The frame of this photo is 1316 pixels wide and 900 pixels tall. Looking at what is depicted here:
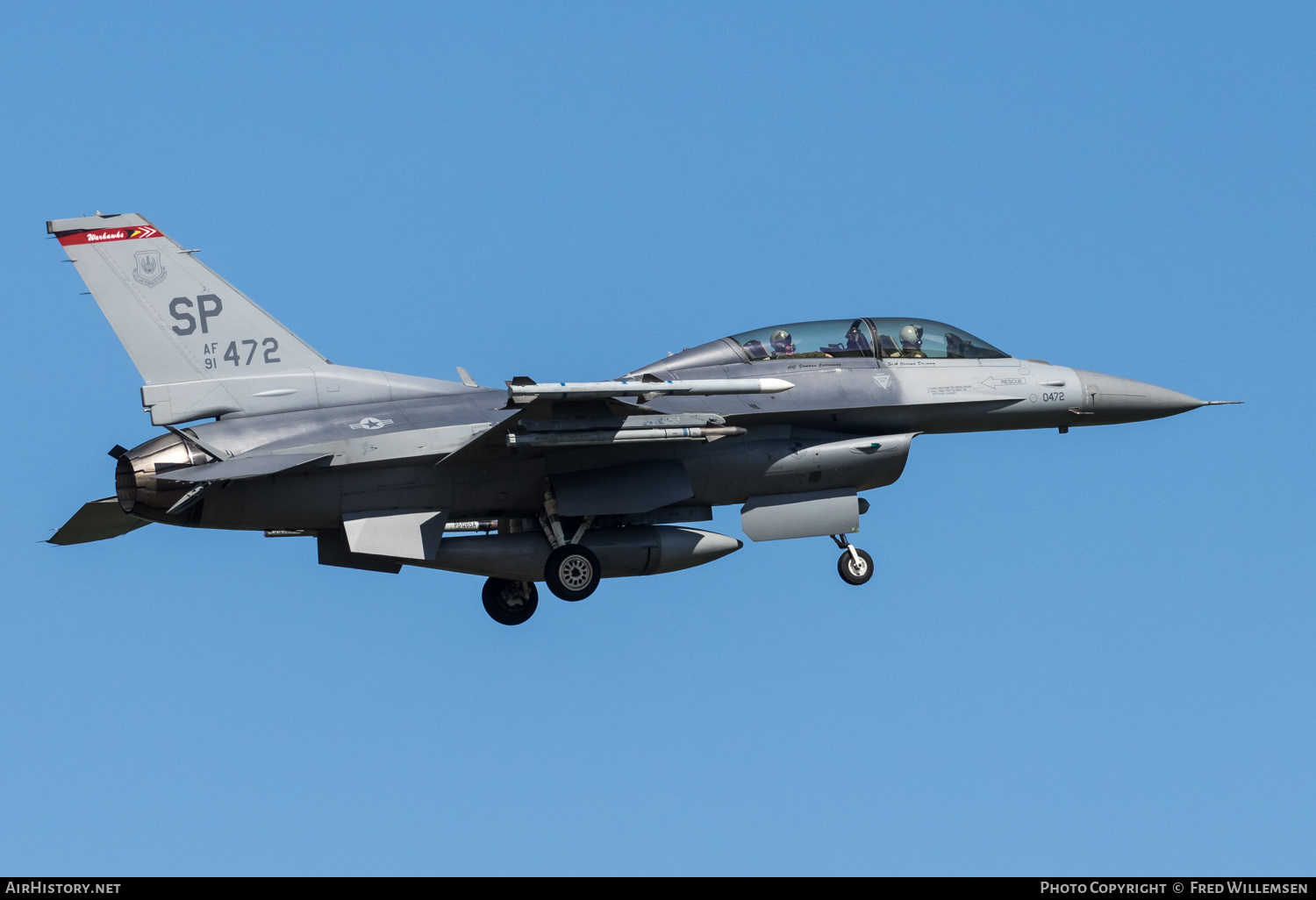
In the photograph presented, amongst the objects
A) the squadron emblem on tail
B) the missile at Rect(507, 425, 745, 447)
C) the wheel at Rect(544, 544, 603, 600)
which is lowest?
the wheel at Rect(544, 544, 603, 600)

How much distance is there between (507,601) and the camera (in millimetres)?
21797

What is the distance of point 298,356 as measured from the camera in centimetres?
1948

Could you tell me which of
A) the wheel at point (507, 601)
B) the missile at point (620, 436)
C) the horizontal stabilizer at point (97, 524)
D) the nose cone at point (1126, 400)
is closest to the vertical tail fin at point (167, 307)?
the horizontal stabilizer at point (97, 524)

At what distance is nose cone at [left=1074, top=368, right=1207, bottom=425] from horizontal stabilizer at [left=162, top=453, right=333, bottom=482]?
973 cm

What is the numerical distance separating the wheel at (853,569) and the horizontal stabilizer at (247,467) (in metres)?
A: 6.54

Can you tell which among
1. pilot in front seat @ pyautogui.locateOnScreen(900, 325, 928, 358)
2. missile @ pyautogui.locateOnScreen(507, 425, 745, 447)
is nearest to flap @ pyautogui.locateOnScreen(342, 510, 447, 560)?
missile @ pyautogui.locateOnScreen(507, 425, 745, 447)

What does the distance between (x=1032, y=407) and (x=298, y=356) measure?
356 inches

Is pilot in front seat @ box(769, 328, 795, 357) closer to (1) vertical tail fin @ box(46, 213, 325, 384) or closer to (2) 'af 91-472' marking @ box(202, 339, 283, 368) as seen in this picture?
(1) vertical tail fin @ box(46, 213, 325, 384)

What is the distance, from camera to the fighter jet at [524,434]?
18656 millimetres

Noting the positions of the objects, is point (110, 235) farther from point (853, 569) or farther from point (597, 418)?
point (853, 569)

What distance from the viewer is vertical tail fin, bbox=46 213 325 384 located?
1894 centimetres

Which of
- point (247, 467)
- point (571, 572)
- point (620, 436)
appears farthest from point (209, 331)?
point (571, 572)

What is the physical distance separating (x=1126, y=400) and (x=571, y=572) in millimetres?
7600
